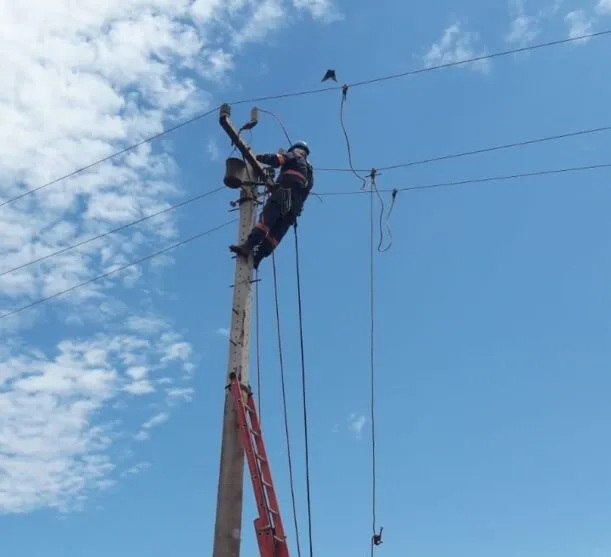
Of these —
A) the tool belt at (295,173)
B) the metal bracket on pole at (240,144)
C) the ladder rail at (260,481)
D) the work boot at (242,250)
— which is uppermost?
the metal bracket on pole at (240,144)

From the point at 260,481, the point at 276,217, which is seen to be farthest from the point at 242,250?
the point at 260,481

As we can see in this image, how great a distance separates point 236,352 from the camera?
8.67 m

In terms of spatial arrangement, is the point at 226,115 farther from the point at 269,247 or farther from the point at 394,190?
the point at 394,190

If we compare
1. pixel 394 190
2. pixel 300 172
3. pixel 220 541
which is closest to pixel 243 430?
pixel 220 541

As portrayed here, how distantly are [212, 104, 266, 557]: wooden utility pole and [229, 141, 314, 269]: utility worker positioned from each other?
0.51ft

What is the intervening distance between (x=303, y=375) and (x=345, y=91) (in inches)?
145

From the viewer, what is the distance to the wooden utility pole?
7.76 meters

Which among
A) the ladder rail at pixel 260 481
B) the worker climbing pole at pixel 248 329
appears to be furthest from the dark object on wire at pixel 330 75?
the ladder rail at pixel 260 481

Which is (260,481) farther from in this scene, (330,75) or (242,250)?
(330,75)

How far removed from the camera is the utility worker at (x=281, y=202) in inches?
365

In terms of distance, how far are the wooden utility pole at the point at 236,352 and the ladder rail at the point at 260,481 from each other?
99 millimetres

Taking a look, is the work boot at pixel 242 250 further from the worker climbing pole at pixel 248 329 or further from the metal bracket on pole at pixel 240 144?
the metal bracket on pole at pixel 240 144

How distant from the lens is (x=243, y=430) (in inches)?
326

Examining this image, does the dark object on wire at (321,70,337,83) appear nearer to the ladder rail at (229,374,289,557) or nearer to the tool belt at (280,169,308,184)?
the tool belt at (280,169,308,184)
